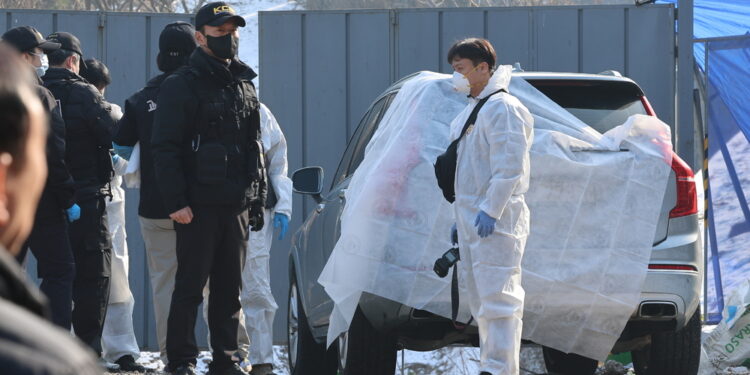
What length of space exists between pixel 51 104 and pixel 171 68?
3.87ft

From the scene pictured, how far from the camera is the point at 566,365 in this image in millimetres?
7496

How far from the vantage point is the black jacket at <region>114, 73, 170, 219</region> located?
6.95 metres

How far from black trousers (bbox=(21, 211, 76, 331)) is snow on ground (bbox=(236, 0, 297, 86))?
23666 millimetres

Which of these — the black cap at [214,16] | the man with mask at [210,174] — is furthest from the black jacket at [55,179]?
the black cap at [214,16]

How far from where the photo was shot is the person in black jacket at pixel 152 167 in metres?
6.97

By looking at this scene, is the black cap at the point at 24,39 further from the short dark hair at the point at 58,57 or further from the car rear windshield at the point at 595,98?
the car rear windshield at the point at 595,98

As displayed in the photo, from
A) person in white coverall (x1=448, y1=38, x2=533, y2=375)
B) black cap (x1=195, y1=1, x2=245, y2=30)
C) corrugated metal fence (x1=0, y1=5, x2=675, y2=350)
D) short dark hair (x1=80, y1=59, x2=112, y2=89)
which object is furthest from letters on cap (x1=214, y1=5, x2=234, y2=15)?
corrugated metal fence (x1=0, y1=5, x2=675, y2=350)

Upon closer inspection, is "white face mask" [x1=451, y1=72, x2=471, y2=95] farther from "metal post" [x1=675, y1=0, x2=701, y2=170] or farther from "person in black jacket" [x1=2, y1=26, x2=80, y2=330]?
"metal post" [x1=675, y1=0, x2=701, y2=170]

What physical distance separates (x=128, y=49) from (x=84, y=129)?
10.00 ft

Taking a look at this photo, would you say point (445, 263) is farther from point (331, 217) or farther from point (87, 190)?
point (87, 190)

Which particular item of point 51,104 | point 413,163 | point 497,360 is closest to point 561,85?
point 413,163

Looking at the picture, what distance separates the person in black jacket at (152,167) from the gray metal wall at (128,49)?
2592 mm

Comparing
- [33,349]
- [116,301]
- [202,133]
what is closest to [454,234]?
[202,133]

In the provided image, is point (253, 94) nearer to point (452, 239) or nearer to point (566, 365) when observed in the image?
point (452, 239)
